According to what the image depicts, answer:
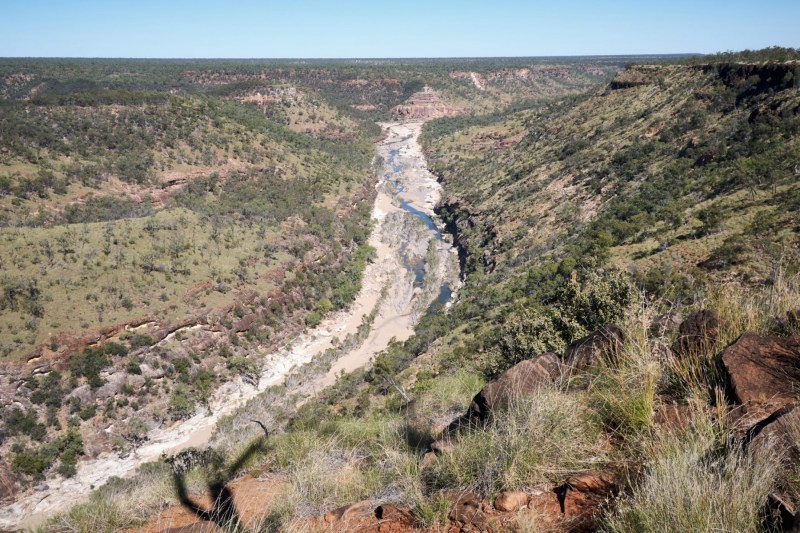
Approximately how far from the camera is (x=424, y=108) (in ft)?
A: 414

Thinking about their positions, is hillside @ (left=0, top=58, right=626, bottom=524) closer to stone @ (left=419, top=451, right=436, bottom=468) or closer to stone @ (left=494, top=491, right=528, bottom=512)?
stone @ (left=419, top=451, right=436, bottom=468)

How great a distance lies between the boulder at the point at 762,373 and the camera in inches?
148

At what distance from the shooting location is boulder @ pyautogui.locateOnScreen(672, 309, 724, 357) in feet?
15.4

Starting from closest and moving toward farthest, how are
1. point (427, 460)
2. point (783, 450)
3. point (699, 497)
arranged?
1. point (699, 497)
2. point (783, 450)
3. point (427, 460)

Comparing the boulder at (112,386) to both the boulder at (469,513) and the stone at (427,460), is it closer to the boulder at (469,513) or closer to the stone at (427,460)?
the stone at (427,460)

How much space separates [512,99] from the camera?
141 metres

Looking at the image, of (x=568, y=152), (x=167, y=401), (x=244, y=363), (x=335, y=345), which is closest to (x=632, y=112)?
(x=568, y=152)

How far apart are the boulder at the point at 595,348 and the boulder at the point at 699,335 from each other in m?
0.63

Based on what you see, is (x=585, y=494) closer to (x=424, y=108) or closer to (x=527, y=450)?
(x=527, y=450)

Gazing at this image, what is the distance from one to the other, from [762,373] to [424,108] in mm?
130433

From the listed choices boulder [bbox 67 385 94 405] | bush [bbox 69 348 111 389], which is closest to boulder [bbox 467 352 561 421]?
boulder [bbox 67 385 94 405]

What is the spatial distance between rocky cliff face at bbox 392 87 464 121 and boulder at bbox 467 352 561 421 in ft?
412

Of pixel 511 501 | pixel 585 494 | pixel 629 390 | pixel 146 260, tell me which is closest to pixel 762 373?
pixel 629 390

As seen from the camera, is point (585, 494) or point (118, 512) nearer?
point (585, 494)
